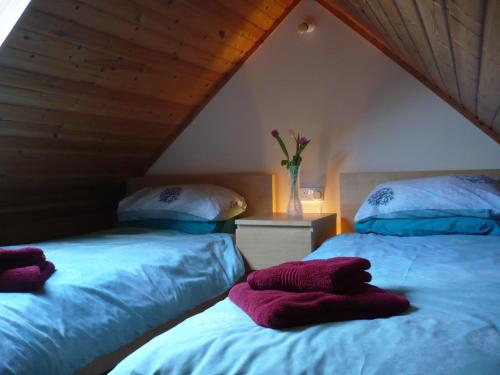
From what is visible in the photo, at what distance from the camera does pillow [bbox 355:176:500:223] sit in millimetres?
2301

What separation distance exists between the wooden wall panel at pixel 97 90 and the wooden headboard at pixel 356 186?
1.16 m

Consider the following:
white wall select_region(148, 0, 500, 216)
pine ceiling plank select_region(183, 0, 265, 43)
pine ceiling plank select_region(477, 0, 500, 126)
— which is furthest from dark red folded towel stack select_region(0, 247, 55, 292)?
white wall select_region(148, 0, 500, 216)

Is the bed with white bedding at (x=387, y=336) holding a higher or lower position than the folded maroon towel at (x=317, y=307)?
lower

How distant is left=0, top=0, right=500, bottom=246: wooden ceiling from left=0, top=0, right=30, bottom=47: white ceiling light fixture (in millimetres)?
30

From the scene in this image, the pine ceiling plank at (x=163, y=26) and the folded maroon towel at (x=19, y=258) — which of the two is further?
the pine ceiling plank at (x=163, y=26)

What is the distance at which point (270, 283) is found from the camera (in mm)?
1302

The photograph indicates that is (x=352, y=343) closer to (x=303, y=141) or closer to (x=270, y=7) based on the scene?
(x=303, y=141)

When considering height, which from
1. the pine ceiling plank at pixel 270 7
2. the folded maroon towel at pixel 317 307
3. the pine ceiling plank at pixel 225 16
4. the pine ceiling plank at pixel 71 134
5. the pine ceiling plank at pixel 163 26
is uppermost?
the pine ceiling plank at pixel 270 7

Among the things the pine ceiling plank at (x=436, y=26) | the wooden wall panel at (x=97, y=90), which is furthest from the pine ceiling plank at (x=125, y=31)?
the pine ceiling plank at (x=436, y=26)

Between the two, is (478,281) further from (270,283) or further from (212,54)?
(212,54)

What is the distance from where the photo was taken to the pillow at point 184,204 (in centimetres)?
294

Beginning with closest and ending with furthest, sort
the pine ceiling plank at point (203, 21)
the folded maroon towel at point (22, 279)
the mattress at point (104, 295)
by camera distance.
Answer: the mattress at point (104, 295), the folded maroon towel at point (22, 279), the pine ceiling plank at point (203, 21)

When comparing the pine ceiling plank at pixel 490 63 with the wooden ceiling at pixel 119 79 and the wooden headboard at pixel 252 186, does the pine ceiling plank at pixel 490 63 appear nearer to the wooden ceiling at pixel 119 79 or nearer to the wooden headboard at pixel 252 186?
the wooden ceiling at pixel 119 79

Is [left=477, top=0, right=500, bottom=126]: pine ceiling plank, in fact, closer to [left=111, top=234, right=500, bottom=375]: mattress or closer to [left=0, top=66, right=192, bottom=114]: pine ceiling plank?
[left=111, top=234, right=500, bottom=375]: mattress
